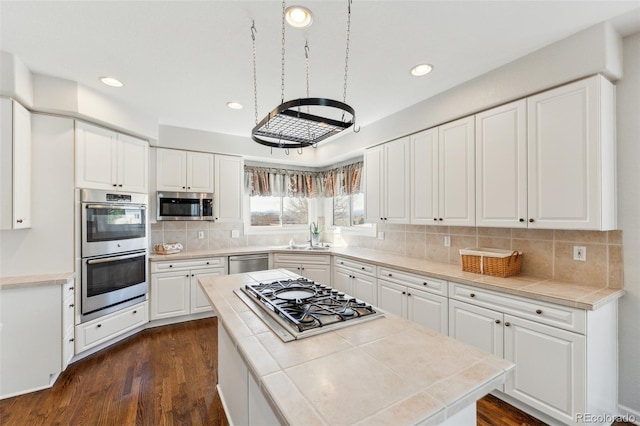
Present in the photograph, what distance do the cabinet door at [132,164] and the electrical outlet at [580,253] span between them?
13.7 feet

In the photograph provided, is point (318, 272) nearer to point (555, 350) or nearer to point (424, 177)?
point (424, 177)

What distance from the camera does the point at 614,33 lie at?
1.88 metres

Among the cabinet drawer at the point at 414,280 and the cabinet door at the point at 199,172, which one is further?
the cabinet door at the point at 199,172

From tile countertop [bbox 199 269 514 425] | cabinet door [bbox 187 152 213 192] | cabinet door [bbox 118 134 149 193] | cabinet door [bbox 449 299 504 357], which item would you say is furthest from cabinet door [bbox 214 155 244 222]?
cabinet door [bbox 449 299 504 357]

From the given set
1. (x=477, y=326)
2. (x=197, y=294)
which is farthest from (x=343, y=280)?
(x=197, y=294)

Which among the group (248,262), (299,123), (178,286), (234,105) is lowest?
(178,286)

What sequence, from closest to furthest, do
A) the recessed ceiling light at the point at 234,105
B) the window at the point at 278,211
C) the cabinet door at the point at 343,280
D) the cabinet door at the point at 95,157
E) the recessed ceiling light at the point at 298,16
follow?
the recessed ceiling light at the point at 298,16
the cabinet door at the point at 95,157
the recessed ceiling light at the point at 234,105
the cabinet door at the point at 343,280
the window at the point at 278,211

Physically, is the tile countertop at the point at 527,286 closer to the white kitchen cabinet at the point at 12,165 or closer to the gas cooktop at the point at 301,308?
the gas cooktop at the point at 301,308

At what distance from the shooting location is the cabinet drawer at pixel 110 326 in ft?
9.04

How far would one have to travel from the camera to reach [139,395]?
2268mm

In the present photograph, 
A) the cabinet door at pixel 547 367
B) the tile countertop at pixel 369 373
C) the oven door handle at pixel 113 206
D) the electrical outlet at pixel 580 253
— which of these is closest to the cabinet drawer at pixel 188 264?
the oven door handle at pixel 113 206

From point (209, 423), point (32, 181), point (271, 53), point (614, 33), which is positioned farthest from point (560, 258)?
point (32, 181)

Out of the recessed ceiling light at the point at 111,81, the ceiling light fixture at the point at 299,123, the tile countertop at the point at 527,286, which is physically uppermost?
the recessed ceiling light at the point at 111,81

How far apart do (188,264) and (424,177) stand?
3.04m
